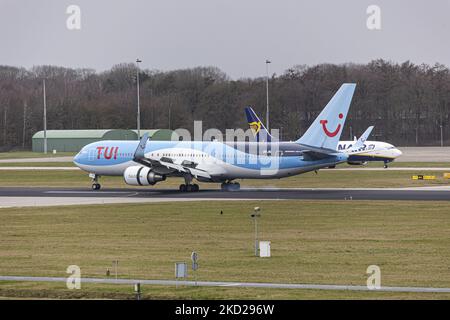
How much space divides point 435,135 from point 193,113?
46434 mm

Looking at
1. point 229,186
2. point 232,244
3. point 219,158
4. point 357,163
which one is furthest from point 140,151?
point 357,163

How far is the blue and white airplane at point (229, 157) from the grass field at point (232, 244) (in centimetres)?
942

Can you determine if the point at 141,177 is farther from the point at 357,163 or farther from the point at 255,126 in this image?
the point at 357,163

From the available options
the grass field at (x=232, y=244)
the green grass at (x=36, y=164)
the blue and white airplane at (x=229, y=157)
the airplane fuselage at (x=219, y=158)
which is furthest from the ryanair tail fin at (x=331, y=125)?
the green grass at (x=36, y=164)

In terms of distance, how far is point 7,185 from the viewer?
276ft

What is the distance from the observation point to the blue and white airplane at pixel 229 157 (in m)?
69.2

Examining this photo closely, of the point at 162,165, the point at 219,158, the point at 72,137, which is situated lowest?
the point at 162,165

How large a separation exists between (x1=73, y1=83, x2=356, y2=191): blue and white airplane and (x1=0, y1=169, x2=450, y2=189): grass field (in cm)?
559

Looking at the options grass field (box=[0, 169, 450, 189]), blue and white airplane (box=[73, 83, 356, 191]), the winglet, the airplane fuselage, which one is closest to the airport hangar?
grass field (box=[0, 169, 450, 189])

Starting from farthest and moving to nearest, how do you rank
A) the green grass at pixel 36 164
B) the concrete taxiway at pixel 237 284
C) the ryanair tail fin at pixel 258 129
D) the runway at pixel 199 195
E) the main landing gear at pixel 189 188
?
1. the green grass at pixel 36 164
2. the ryanair tail fin at pixel 258 129
3. the main landing gear at pixel 189 188
4. the runway at pixel 199 195
5. the concrete taxiway at pixel 237 284

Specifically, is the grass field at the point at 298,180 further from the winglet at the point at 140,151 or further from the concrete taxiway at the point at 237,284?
the concrete taxiway at the point at 237,284

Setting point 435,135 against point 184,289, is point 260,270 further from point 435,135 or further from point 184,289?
point 435,135

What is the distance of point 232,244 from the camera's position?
41.7m

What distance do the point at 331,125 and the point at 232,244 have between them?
1153 inches
